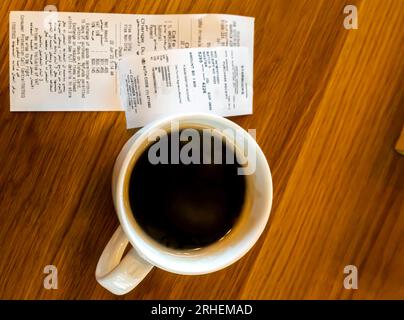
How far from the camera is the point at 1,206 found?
1.87 feet

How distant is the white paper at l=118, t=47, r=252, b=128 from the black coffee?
0.23 feet

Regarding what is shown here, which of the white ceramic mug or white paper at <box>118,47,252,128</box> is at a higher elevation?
white paper at <box>118,47,252,128</box>

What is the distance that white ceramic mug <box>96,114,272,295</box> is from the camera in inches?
18.9

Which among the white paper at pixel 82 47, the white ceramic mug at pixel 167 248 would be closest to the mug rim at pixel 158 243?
the white ceramic mug at pixel 167 248

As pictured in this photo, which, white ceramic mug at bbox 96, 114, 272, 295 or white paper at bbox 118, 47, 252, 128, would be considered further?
white paper at bbox 118, 47, 252, 128

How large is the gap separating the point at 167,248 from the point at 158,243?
13 mm

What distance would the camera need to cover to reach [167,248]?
1.81ft

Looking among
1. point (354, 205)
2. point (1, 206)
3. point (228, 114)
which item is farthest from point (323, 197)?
point (1, 206)

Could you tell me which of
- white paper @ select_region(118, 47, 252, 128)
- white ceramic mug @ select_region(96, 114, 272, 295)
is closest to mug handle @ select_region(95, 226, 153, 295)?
white ceramic mug @ select_region(96, 114, 272, 295)

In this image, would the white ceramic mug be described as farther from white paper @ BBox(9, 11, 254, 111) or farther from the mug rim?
white paper @ BBox(9, 11, 254, 111)

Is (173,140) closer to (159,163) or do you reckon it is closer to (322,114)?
(159,163)

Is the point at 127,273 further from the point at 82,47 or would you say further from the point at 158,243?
the point at 82,47

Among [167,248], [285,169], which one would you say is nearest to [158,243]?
[167,248]
